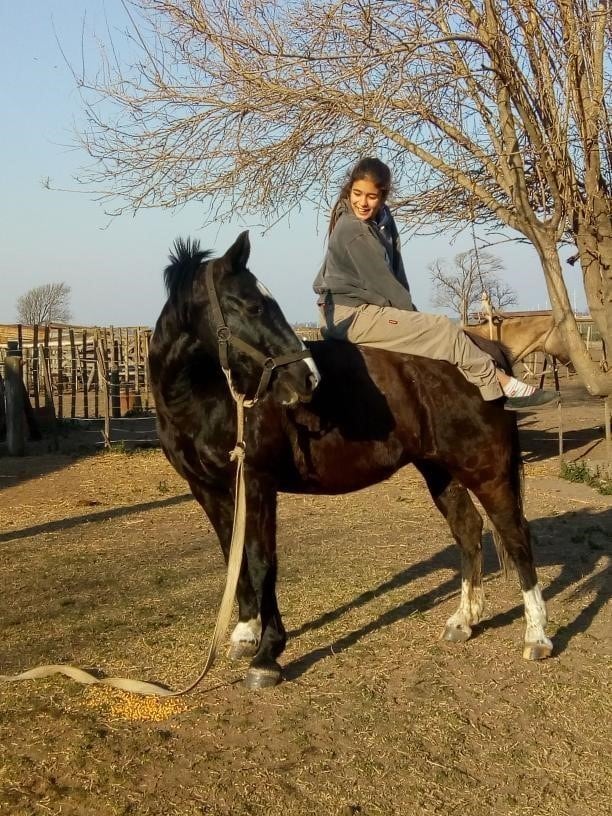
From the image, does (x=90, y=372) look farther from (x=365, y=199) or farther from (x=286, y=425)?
(x=286, y=425)

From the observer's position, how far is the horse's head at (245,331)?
3.54m

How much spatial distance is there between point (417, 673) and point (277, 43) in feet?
16.1

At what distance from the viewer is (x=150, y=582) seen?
5.88 metres

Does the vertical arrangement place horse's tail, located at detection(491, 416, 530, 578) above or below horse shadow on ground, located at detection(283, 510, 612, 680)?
above

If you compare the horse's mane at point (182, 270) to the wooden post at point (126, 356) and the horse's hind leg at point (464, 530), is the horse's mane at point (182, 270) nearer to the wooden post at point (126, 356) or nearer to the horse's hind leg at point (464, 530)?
the horse's hind leg at point (464, 530)

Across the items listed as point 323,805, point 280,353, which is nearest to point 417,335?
point 280,353

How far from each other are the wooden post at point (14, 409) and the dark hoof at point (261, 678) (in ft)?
34.8

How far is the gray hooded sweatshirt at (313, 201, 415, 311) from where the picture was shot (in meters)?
4.35

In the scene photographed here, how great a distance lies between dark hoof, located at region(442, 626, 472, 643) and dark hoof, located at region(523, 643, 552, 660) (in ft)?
1.29

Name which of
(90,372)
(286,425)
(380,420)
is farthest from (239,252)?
(90,372)

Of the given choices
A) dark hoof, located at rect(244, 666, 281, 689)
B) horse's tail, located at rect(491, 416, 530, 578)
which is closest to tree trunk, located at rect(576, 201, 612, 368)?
horse's tail, located at rect(491, 416, 530, 578)

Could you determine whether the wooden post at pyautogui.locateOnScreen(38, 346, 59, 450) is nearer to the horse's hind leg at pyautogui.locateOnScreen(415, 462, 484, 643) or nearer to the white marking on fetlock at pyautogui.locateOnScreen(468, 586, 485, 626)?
the horse's hind leg at pyautogui.locateOnScreen(415, 462, 484, 643)

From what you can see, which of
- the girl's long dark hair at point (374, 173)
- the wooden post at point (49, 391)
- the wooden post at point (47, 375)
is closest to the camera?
the girl's long dark hair at point (374, 173)

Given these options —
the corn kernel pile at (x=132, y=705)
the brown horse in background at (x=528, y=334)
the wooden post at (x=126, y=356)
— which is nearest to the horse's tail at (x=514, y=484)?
the corn kernel pile at (x=132, y=705)
